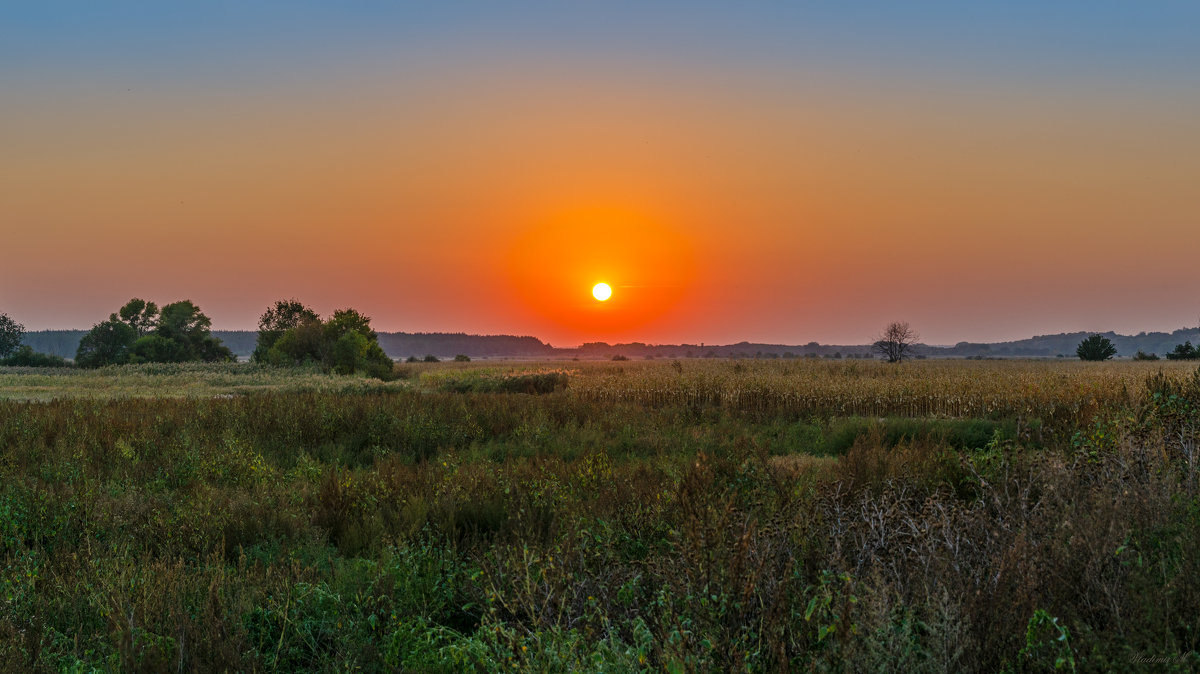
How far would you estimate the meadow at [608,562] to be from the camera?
326 cm

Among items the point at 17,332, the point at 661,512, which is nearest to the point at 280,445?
the point at 661,512

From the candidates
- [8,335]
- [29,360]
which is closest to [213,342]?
[29,360]

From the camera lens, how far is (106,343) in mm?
65000

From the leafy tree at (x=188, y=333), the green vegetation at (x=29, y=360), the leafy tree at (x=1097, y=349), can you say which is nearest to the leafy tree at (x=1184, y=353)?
the leafy tree at (x=1097, y=349)

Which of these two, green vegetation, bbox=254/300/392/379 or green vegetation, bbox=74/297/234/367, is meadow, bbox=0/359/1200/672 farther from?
green vegetation, bbox=74/297/234/367

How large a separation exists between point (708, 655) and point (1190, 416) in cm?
868

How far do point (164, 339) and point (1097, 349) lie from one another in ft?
310

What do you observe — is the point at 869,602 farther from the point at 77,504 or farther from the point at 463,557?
the point at 77,504

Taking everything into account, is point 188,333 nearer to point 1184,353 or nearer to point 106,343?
point 106,343

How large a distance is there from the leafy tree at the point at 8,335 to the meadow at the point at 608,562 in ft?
357

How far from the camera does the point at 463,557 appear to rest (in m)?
5.99

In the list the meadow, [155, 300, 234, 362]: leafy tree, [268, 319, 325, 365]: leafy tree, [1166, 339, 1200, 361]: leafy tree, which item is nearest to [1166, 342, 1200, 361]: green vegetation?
[1166, 339, 1200, 361]: leafy tree

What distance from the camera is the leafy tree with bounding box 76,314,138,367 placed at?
6344 centimetres

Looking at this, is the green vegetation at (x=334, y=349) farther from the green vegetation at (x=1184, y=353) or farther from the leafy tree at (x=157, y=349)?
the green vegetation at (x=1184, y=353)
